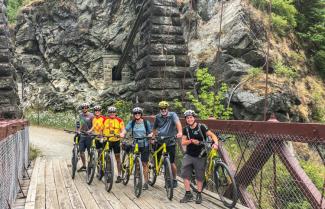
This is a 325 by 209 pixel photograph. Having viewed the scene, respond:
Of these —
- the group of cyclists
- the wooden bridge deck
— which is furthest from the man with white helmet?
the wooden bridge deck

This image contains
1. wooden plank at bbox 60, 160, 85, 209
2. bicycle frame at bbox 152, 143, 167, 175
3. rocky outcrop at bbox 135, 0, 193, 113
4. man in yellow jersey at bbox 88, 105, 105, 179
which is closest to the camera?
wooden plank at bbox 60, 160, 85, 209

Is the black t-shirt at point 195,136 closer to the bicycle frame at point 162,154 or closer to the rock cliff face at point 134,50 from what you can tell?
the bicycle frame at point 162,154

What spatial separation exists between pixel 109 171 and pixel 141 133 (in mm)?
1064

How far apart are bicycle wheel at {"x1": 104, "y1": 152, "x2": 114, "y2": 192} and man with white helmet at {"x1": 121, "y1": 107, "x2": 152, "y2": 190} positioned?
551mm

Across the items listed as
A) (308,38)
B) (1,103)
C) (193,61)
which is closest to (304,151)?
(193,61)

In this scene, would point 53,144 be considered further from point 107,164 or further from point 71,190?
point 107,164

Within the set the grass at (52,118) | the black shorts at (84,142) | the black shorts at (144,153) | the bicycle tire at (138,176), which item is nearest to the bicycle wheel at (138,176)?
the bicycle tire at (138,176)

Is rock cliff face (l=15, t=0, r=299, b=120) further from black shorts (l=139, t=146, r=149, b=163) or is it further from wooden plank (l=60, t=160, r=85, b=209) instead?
black shorts (l=139, t=146, r=149, b=163)

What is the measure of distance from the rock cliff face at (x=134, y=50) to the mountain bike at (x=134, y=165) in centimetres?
692

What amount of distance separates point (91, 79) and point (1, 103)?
52.0 feet

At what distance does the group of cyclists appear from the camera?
277 inches

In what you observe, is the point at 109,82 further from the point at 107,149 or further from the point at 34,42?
the point at 107,149

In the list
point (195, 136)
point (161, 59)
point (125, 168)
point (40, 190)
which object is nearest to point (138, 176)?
point (125, 168)

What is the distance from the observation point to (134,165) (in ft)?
26.7
